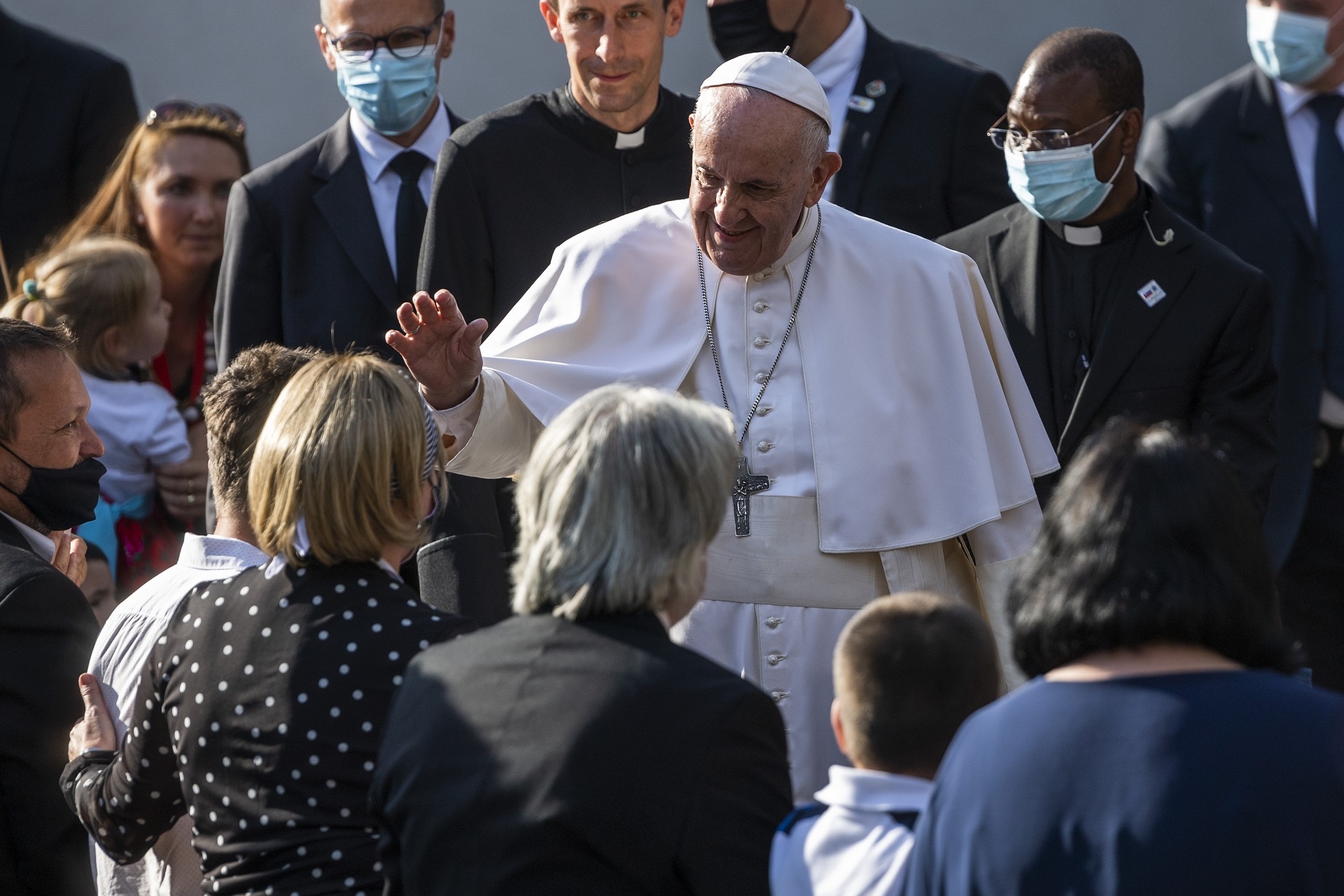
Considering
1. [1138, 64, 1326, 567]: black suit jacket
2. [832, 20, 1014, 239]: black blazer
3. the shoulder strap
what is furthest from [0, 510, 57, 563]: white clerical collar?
[1138, 64, 1326, 567]: black suit jacket

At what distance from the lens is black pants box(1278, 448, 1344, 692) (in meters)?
5.21

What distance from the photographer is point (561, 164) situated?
4566 millimetres

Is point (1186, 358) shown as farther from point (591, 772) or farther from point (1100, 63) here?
point (591, 772)

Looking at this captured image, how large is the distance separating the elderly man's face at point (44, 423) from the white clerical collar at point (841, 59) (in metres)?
2.62

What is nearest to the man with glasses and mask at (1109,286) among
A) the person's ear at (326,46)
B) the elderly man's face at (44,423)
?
the person's ear at (326,46)

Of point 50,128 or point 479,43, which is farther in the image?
point 479,43

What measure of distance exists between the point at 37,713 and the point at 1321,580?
378 cm

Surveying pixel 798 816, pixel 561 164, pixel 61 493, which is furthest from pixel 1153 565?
pixel 561 164

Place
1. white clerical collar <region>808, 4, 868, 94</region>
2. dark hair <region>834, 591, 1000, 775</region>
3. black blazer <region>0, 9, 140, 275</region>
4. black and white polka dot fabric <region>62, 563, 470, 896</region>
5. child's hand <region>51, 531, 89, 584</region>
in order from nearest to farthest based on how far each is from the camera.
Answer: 1. dark hair <region>834, 591, 1000, 775</region>
2. black and white polka dot fabric <region>62, 563, 470, 896</region>
3. child's hand <region>51, 531, 89, 584</region>
4. white clerical collar <region>808, 4, 868, 94</region>
5. black blazer <region>0, 9, 140, 275</region>

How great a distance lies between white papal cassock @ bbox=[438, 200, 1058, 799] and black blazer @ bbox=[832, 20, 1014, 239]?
1250mm

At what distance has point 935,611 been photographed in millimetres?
2273

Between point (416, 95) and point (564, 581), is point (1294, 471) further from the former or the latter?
point (564, 581)

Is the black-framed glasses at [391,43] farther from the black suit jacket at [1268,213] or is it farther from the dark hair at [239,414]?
the black suit jacket at [1268,213]

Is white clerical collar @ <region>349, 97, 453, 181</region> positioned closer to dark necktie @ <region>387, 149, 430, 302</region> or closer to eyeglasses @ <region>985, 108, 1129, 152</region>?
dark necktie @ <region>387, 149, 430, 302</region>
